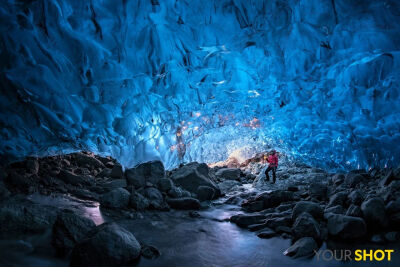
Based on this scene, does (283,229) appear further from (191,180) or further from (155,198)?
(191,180)

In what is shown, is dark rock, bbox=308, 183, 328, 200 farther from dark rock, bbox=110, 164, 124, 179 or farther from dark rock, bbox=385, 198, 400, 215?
dark rock, bbox=110, 164, 124, 179

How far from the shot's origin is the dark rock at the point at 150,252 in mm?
2832

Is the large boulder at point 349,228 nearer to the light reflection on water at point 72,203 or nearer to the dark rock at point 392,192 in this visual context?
the dark rock at point 392,192

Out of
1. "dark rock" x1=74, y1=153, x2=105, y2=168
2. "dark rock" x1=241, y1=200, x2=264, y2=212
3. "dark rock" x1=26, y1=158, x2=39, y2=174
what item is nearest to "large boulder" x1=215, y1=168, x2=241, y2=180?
"dark rock" x1=74, y1=153, x2=105, y2=168

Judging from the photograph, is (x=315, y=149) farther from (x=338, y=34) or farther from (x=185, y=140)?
(x=338, y=34)

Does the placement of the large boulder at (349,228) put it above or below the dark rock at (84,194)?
below

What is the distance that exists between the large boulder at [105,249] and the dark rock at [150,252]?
11 centimetres

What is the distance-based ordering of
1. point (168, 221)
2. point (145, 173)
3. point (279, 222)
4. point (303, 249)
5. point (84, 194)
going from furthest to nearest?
point (145, 173), point (84, 194), point (168, 221), point (279, 222), point (303, 249)

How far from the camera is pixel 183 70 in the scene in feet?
15.9

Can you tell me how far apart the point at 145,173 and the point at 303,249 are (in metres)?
4.51

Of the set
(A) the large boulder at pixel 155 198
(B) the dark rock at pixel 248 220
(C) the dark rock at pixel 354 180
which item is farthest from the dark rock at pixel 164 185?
(C) the dark rock at pixel 354 180

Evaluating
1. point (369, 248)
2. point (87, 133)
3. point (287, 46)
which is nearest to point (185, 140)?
point (87, 133)

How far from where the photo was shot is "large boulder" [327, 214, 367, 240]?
325 centimetres

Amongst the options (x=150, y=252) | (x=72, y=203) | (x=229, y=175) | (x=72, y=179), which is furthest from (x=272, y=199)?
(x=229, y=175)
